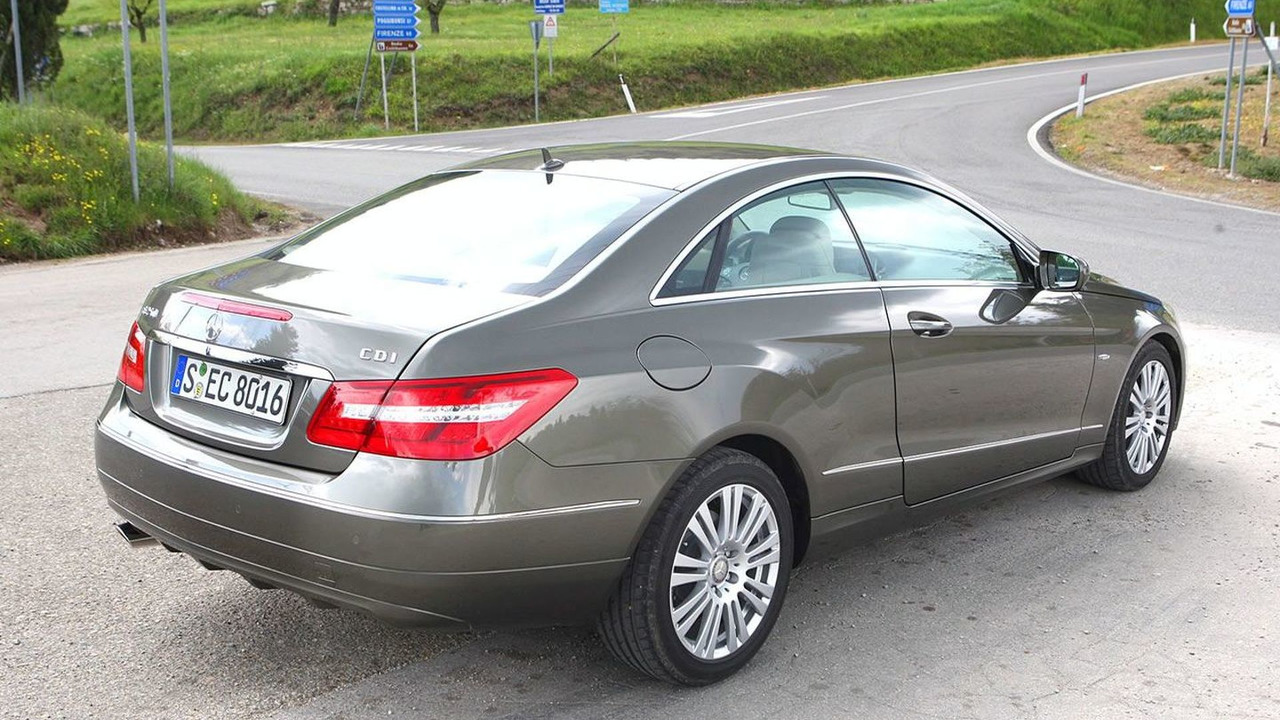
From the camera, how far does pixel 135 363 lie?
13.8 feet

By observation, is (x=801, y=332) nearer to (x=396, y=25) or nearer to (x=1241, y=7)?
(x=1241, y=7)

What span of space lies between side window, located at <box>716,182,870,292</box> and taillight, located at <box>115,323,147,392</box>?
177 cm

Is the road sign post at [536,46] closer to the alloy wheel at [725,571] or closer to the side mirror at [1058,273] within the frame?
the side mirror at [1058,273]

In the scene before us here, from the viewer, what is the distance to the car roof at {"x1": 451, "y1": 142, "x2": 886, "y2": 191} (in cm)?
445

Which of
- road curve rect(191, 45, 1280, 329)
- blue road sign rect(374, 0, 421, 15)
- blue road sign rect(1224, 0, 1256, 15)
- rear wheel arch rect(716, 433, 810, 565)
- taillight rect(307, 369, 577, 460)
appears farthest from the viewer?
blue road sign rect(374, 0, 421, 15)

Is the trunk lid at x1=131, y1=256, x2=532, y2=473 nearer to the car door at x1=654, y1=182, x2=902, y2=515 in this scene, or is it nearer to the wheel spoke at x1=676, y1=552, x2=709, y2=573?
the car door at x1=654, y1=182, x2=902, y2=515

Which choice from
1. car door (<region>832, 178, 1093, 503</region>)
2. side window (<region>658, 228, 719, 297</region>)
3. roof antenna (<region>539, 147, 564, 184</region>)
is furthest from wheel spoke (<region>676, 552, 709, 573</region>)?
roof antenna (<region>539, 147, 564, 184</region>)

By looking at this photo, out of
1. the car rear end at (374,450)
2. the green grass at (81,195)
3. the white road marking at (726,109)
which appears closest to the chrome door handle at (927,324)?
the car rear end at (374,450)

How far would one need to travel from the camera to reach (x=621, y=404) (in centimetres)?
365

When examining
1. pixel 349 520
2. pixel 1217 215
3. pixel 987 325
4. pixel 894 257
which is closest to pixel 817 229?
pixel 894 257

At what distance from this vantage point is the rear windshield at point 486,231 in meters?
3.98

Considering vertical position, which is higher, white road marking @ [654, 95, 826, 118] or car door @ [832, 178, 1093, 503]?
car door @ [832, 178, 1093, 503]

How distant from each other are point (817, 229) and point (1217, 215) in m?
13.3

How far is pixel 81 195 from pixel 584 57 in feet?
84.1
